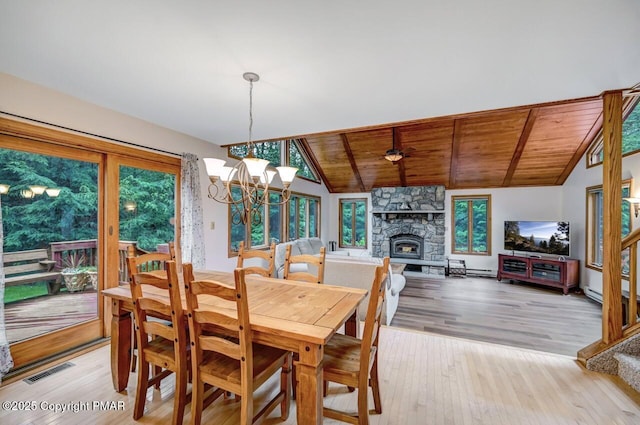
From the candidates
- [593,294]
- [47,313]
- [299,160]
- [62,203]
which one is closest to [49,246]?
[62,203]

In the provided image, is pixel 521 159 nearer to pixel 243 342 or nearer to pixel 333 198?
pixel 333 198

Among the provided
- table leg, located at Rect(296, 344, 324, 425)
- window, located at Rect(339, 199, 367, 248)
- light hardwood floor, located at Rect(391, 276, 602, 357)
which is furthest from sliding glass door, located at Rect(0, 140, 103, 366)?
window, located at Rect(339, 199, 367, 248)

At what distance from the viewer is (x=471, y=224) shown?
7.01 metres

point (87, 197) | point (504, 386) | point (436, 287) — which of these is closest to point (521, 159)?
point (436, 287)

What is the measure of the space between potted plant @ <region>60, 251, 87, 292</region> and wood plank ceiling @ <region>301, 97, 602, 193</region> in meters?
2.98

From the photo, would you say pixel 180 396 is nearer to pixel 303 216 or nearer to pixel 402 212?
pixel 303 216

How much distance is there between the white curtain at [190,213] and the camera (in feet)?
11.9

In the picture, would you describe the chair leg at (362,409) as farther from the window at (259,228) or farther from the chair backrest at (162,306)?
the window at (259,228)

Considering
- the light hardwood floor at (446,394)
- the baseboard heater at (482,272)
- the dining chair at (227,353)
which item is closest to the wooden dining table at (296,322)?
the dining chair at (227,353)

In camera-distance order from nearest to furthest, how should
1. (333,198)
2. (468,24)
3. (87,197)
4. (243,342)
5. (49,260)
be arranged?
(243,342)
(468,24)
(49,260)
(87,197)
(333,198)

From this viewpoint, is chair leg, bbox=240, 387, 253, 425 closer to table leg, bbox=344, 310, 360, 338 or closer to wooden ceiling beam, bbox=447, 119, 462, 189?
table leg, bbox=344, 310, 360, 338

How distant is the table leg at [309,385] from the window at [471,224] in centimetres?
678

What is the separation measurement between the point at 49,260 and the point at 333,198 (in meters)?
6.85

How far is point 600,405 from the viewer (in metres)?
1.91
